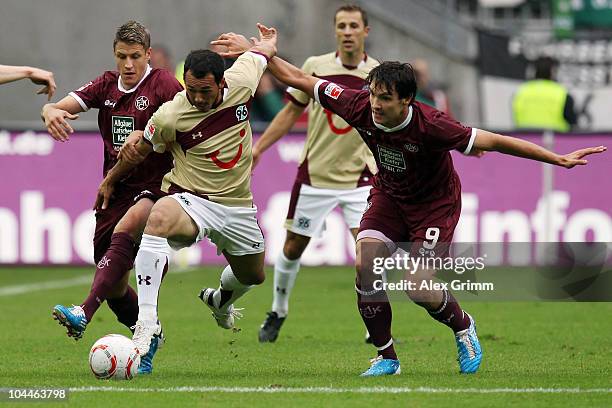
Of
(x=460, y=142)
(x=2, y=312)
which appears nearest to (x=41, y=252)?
(x=2, y=312)

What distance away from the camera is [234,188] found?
8305 millimetres

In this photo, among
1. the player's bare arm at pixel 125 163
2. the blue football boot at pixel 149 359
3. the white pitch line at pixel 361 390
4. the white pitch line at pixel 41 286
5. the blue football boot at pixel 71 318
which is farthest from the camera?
the white pitch line at pixel 41 286

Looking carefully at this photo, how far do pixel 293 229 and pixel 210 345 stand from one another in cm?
130

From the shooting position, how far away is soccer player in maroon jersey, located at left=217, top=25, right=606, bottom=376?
769 cm

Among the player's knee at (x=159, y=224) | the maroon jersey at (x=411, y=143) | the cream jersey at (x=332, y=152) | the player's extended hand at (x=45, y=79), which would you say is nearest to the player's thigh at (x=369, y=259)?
the maroon jersey at (x=411, y=143)

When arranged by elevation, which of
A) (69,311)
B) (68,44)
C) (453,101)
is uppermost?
(69,311)

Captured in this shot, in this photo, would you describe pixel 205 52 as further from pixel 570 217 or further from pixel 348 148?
pixel 570 217

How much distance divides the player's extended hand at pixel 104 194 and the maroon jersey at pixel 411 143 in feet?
4.68

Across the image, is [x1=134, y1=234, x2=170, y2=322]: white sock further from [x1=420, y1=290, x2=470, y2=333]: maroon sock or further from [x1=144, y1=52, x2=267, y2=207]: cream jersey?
[x1=420, y1=290, x2=470, y2=333]: maroon sock

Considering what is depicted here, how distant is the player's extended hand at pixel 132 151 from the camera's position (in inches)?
317

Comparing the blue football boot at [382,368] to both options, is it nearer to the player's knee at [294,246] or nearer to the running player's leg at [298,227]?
the running player's leg at [298,227]

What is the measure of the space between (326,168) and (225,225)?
245cm

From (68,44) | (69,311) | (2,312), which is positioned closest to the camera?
(69,311)

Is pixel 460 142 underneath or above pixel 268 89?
above
